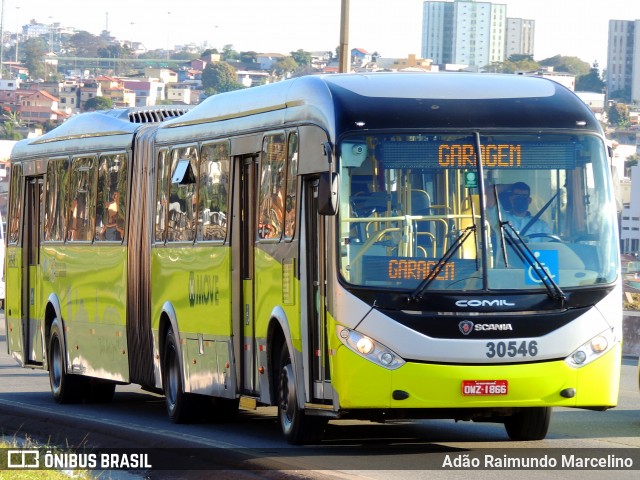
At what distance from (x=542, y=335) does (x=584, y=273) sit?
596 mm

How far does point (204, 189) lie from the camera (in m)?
16.1

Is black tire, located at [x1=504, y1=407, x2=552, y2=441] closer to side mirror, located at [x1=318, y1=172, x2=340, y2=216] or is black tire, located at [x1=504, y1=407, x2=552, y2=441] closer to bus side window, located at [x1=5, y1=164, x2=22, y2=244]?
side mirror, located at [x1=318, y1=172, x2=340, y2=216]

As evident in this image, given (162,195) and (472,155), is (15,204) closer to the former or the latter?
(162,195)

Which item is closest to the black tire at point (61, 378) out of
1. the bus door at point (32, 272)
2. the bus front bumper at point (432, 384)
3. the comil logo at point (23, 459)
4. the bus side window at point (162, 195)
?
the bus door at point (32, 272)

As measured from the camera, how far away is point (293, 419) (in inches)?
530

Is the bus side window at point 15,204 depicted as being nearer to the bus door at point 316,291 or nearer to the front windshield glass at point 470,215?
the bus door at point 316,291

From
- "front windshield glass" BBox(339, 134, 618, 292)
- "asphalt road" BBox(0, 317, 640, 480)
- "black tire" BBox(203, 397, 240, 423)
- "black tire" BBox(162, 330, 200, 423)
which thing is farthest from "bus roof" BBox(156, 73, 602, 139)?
"black tire" BBox(203, 397, 240, 423)

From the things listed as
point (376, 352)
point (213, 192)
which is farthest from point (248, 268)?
point (376, 352)

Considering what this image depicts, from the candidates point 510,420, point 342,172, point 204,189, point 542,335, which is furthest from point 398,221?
point 204,189

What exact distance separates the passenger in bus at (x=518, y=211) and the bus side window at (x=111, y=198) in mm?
6862

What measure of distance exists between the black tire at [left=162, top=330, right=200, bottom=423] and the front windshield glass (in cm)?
453

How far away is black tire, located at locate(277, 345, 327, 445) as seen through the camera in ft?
43.9

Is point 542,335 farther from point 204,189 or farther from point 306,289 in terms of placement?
point 204,189

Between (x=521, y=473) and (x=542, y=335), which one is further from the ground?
(x=542, y=335)
